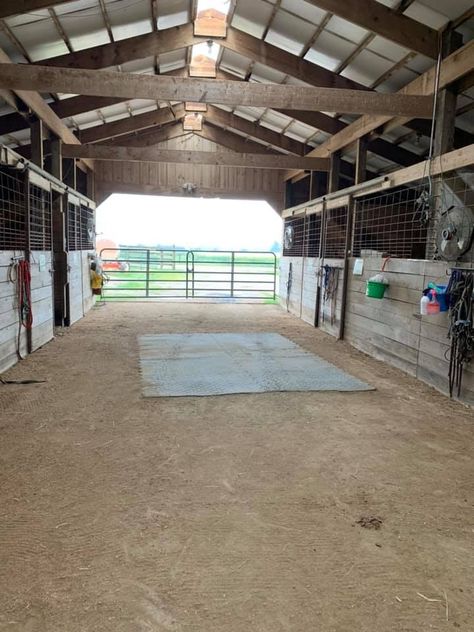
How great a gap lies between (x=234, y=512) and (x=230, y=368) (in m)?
2.30

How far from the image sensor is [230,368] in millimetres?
4109

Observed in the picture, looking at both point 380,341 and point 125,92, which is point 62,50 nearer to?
point 125,92

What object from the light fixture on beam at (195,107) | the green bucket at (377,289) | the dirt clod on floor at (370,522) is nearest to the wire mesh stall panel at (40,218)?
the light fixture on beam at (195,107)

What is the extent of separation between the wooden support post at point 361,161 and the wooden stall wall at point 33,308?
395 cm

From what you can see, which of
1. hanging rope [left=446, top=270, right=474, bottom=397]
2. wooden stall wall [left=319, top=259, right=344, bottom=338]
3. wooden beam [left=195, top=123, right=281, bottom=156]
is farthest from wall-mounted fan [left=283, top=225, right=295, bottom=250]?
hanging rope [left=446, top=270, right=474, bottom=397]

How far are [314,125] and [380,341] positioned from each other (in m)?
3.56

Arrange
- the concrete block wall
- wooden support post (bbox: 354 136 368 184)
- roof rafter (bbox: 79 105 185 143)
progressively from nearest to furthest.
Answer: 1. the concrete block wall
2. wooden support post (bbox: 354 136 368 184)
3. roof rafter (bbox: 79 105 185 143)

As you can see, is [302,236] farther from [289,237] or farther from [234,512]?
[234,512]

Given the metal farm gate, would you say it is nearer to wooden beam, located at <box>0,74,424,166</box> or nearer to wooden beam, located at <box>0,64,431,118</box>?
wooden beam, located at <box>0,74,424,166</box>

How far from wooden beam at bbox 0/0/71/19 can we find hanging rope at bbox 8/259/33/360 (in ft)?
6.56

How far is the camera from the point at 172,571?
147 centimetres

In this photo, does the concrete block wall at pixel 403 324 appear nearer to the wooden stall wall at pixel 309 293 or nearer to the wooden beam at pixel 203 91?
the wooden stall wall at pixel 309 293

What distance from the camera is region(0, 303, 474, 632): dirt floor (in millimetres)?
1329

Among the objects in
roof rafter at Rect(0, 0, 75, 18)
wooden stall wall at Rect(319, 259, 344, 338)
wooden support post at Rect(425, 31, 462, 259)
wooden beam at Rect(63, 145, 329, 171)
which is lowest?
wooden stall wall at Rect(319, 259, 344, 338)
